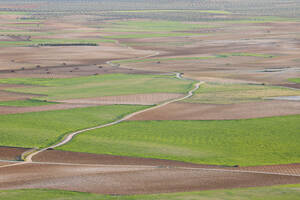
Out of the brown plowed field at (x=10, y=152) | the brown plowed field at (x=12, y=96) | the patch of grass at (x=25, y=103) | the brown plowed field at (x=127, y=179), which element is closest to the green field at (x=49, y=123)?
the brown plowed field at (x=10, y=152)

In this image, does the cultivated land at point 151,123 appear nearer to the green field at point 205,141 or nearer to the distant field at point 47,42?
the green field at point 205,141

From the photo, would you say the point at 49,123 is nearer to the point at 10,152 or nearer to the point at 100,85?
the point at 10,152

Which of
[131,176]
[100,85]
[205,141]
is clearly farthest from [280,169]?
[100,85]

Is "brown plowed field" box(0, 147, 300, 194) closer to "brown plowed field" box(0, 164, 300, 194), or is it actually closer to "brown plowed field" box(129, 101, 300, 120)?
"brown plowed field" box(0, 164, 300, 194)

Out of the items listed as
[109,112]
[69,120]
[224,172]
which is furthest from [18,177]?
[109,112]

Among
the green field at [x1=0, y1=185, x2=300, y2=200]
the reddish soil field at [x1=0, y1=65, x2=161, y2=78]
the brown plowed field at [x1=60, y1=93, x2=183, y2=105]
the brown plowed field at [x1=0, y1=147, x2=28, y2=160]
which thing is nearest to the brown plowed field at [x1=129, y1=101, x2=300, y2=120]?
the brown plowed field at [x1=60, y1=93, x2=183, y2=105]

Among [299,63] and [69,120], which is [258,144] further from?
[299,63]
